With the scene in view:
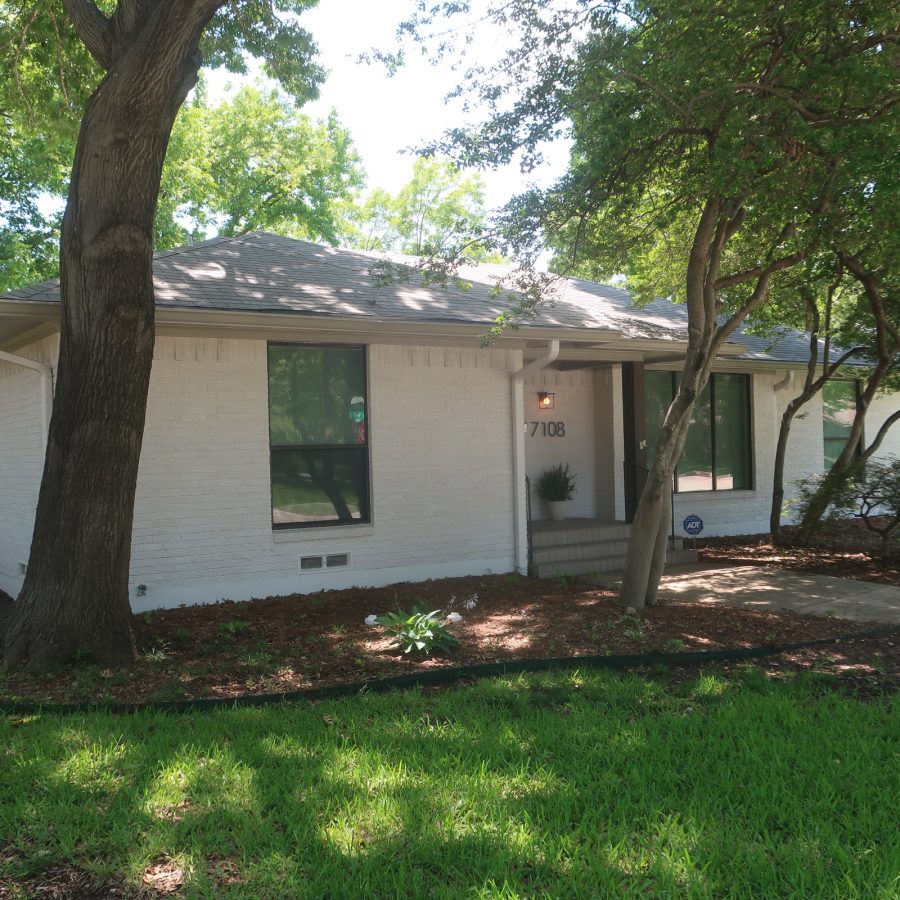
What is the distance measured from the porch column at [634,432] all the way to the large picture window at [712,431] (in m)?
0.95

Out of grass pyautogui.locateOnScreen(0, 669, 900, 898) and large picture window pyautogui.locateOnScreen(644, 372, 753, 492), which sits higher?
large picture window pyautogui.locateOnScreen(644, 372, 753, 492)

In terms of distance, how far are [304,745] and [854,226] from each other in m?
6.78

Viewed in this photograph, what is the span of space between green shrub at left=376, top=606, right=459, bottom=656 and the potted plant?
5.74 m

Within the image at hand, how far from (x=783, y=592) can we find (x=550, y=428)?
443cm

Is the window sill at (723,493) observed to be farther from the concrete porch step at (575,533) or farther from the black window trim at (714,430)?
the concrete porch step at (575,533)

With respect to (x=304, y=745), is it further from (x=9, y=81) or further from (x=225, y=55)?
(x=9, y=81)

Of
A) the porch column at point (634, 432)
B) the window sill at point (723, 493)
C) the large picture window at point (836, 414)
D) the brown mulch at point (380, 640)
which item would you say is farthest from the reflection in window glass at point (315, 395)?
the large picture window at point (836, 414)

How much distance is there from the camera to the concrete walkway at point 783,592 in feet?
26.9

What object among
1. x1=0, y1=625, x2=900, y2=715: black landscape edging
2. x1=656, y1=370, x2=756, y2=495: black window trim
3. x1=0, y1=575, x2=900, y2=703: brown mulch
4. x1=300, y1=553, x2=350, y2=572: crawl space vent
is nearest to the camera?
x1=0, y1=625, x2=900, y2=715: black landscape edging

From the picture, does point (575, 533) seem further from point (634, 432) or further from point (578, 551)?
point (634, 432)

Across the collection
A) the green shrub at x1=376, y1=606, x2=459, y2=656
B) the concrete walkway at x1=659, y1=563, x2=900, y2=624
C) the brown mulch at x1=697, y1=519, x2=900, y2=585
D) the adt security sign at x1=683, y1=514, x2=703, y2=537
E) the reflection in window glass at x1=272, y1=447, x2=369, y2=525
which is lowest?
the brown mulch at x1=697, y1=519, x2=900, y2=585

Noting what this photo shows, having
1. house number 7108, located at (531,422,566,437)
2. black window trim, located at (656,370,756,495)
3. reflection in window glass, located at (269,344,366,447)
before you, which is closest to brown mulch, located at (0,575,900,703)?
reflection in window glass, located at (269,344,366,447)

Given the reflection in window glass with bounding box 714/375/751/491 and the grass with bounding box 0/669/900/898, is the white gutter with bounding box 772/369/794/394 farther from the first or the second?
the grass with bounding box 0/669/900/898

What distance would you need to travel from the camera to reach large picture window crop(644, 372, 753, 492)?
43.8ft
